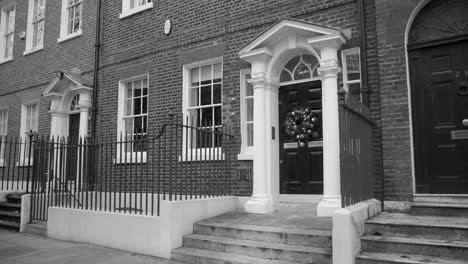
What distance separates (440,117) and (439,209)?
147 centimetres

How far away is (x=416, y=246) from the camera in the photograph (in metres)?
5.05

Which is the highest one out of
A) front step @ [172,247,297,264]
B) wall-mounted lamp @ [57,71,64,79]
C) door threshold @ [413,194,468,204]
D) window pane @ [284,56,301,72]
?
wall-mounted lamp @ [57,71,64,79]

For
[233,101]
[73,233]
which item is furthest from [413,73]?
[73,233]

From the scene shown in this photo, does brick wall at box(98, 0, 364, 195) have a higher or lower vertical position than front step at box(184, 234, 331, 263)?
higher

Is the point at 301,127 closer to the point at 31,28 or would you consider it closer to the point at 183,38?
the point at 183,38

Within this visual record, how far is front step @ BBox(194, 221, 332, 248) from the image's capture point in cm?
571

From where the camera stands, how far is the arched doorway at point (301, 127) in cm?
795

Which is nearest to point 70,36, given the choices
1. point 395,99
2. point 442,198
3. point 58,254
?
point 58,254

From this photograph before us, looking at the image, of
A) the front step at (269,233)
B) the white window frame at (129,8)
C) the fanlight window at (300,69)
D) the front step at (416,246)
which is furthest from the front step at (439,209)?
the white window frame at (129,8)

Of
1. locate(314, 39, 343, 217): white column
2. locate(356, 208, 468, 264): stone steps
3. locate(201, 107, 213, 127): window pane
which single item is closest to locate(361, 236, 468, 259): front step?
locate(356, 208, 468, 264): stone steps

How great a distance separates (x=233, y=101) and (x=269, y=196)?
7.18 feet

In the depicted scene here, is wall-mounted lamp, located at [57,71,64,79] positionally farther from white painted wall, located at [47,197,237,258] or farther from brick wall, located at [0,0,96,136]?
white painted wall, located at [47,197,237,258]

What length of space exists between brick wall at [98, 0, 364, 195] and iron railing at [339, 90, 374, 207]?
1041 millimetres

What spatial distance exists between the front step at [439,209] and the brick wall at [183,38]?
1.89m
